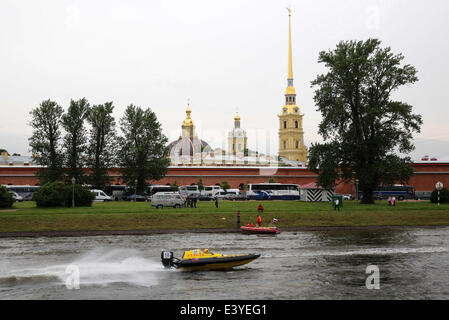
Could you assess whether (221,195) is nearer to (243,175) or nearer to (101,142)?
(243,175)

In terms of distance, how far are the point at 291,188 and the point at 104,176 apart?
27325mm

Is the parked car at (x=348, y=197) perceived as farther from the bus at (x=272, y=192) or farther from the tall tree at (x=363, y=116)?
the tall tree at (x=363, y=116)

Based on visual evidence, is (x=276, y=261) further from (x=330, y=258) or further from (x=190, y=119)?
(x=190, y=119)

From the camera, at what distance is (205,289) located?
18.2 m

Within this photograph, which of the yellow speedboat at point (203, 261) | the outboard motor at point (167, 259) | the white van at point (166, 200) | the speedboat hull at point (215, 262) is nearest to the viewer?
the outboard motor at point (167, 259)

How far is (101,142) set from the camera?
66875 millimetres

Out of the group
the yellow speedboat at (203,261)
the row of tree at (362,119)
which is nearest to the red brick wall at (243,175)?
the row of tree at (362,119)

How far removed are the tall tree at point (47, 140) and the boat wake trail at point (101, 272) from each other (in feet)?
141

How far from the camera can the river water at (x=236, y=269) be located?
1777 cm

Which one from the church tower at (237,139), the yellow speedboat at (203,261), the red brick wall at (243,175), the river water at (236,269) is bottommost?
the river water at (236,269)

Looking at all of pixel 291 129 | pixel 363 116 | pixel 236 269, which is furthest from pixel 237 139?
pixel 236 269

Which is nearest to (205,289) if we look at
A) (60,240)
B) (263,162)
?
(60,240)

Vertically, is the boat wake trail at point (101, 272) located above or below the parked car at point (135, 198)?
below

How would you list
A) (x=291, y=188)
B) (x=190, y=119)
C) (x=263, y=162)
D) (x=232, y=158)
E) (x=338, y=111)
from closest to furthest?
(x=338, y=111), (x=291, y=188), (x=263, y=162), (x=232, y=158), (x=190, y=119)
